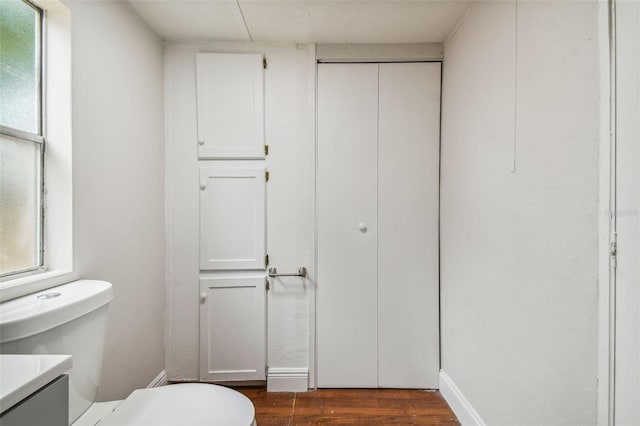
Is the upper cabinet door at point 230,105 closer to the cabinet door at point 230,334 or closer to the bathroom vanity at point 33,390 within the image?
the cabinet door at point 230,334

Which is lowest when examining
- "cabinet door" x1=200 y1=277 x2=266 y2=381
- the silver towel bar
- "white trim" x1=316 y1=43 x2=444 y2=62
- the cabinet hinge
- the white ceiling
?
"cabinet door" x1=200 y1=277 x2=266 y2=381

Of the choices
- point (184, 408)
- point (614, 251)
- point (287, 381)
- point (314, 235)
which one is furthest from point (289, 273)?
point (614, 251)

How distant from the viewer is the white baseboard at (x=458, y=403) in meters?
1.34

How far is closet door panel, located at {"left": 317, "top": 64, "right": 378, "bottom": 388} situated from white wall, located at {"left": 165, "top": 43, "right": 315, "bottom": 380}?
0.31ft

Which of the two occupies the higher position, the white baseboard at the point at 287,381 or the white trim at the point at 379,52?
the white trim at the point at 379,52

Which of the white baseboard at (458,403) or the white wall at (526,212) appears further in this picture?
the white baseboard at (458,403)

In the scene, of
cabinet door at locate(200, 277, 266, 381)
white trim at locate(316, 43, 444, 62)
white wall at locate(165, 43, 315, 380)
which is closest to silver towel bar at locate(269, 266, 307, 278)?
white wall at locate(165, 43, 315, 380)

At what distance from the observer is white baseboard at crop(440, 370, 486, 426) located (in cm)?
134

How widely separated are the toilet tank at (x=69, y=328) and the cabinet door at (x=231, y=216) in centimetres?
71

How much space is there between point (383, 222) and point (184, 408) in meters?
1.31

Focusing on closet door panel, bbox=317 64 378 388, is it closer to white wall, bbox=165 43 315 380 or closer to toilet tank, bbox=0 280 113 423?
white wall, bbox=165 43 315 380

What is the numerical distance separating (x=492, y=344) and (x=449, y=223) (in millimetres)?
652

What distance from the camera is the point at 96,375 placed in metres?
0.98

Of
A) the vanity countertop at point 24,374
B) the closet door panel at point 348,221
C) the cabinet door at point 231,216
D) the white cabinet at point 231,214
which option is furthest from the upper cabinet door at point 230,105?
the vanity countertop at point 24,374
